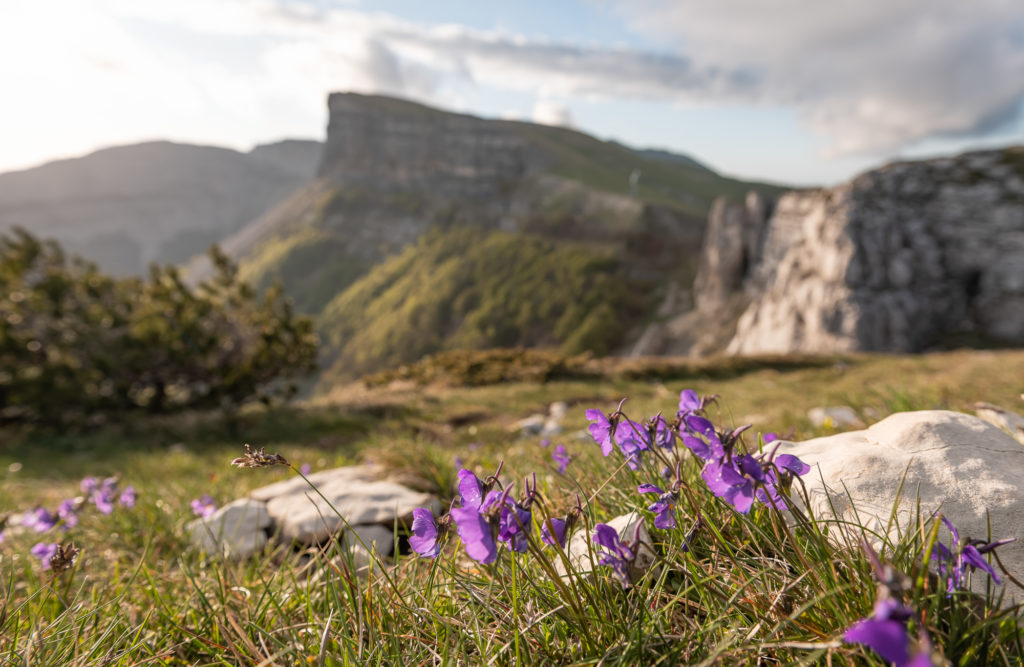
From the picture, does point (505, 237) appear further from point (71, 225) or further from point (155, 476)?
point (71, 225)

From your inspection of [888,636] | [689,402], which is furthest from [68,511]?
[888,636]

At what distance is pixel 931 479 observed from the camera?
1837 mm

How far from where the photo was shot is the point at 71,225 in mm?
186375

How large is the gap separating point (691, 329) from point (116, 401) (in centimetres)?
4936

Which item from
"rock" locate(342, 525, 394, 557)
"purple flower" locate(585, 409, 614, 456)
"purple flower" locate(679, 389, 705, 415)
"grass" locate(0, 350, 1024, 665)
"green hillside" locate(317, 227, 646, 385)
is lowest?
"green hillside" locate(317, 227, 646, 385)

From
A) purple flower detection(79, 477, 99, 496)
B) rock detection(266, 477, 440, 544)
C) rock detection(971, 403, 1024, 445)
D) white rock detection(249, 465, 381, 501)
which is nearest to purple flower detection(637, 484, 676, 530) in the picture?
rock detection(266, 477, 440, 544)

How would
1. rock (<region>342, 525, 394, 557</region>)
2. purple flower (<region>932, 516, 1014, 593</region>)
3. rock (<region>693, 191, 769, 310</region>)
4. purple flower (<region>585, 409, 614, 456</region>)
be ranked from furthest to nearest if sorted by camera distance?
rock (<region>693, 191, 769, 310</region>)
rock (<region>342, 525, 394, 557</region>)
purple flower (<region>585, 409, 614, 456</region>)
purple flower (<region>932, 516, 1014, 593</region>)

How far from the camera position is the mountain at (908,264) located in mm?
32781

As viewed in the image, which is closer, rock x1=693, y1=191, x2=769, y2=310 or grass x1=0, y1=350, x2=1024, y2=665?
grass x1=0, y1=350, x2=1024, y2=665

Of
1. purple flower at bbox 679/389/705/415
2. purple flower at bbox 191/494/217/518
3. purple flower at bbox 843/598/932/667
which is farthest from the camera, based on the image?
purple flower at bbox 191/494/217/518

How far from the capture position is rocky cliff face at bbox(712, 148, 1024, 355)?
108ft

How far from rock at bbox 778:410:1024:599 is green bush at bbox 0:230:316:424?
14.4 m

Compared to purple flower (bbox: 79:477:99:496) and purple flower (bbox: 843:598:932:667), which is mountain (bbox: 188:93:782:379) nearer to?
purple flower (bbox: 79:477:99:496)

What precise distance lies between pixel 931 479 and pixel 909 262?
135 feet
